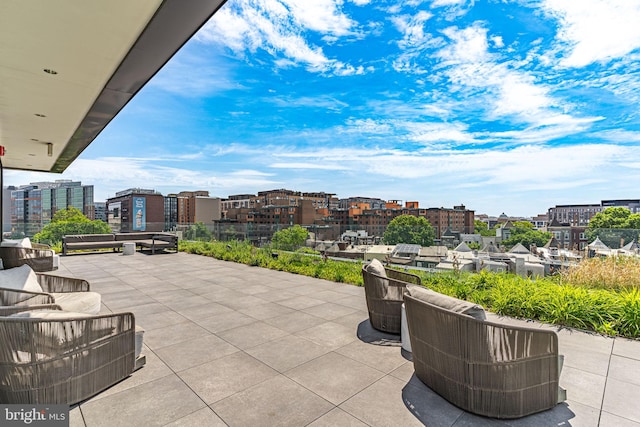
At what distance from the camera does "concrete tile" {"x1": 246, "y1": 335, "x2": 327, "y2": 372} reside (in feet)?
9.58

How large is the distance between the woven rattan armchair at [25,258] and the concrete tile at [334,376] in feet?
23.7

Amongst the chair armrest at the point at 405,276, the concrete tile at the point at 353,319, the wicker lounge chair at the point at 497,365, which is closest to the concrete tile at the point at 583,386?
the wicker lounge chair at the point at 497,365

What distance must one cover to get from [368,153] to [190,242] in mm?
36150

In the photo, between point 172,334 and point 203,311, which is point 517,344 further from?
point 203,311

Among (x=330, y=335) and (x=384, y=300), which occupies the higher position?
(x=384, y=300)

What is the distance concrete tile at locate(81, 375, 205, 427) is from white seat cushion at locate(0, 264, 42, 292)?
2008 mm

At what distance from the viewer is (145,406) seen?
2.22m

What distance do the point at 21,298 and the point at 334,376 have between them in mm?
3241

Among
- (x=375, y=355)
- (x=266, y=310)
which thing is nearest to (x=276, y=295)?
(x=266, y=310)

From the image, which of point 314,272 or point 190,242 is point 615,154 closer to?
point 314,272

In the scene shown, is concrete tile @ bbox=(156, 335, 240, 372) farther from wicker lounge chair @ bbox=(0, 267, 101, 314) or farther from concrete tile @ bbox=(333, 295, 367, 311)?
concrete tile @ bbox=(333, 295, 367, 311)

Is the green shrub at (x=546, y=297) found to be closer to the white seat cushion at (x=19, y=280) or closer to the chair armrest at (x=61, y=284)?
the chair armrest at (x=61, y=284)

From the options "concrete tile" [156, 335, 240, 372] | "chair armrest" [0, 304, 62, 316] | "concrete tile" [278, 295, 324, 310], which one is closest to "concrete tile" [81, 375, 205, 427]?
"concrete tile" [156, 335, 240, 372]

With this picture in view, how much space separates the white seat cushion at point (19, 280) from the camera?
10.9 ft
